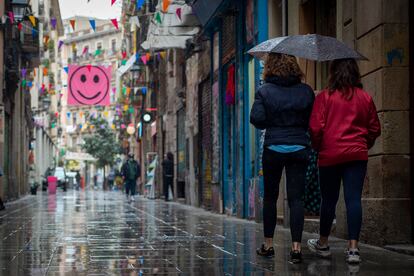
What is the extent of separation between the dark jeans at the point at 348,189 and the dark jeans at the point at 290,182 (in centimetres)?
22

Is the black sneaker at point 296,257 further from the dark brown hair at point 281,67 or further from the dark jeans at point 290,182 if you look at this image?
the dark brown hair at point 281,67

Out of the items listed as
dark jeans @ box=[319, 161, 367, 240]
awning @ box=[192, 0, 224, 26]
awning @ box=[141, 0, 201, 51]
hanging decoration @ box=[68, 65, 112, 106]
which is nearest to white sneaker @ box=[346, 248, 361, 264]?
dark jeans @ box=[319, 161, 367, 240]

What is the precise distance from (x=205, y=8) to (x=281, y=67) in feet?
40.2

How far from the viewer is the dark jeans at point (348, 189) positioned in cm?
731

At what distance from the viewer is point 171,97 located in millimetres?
32406

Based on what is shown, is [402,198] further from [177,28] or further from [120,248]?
[177,28]

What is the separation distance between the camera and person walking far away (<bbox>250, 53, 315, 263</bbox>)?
→ 7.53 metres

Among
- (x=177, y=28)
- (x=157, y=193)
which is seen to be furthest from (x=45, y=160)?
(x=177, y=28)

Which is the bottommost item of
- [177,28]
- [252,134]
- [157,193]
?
[157,193]

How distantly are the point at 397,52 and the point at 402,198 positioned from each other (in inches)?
62.6

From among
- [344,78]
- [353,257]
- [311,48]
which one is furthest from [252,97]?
[353,257]

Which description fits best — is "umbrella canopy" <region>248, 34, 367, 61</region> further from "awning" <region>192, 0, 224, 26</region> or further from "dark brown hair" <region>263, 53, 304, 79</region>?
"awning" <region>192, 0, 224, 26</region>

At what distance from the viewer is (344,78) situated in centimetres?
745

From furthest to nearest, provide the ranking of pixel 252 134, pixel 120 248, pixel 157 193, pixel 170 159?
1. pixel 157 193
2. pixel 170 159
3. pixel 252 134
4. pixel 120 248
